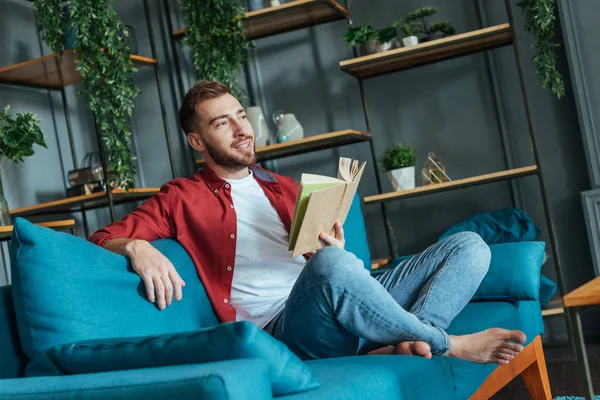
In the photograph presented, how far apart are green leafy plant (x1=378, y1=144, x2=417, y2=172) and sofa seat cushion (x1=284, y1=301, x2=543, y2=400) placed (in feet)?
4.30

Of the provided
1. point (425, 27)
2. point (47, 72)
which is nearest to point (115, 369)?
point (47, 72)

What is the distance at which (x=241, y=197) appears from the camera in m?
2.30

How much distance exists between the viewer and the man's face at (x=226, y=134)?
2.30 metres

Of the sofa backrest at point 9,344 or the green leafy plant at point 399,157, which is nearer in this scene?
the sofa backrest at point 9,344

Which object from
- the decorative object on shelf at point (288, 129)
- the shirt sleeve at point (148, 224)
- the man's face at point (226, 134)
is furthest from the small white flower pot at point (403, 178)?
the shirt sleeve at point (148, 224)

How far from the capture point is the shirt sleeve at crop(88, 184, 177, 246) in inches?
78.7

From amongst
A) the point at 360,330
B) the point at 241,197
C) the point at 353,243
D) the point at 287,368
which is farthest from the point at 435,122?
the point at 287,368

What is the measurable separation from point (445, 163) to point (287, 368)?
2.46 metres

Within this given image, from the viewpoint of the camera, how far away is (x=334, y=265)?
5.57 feet

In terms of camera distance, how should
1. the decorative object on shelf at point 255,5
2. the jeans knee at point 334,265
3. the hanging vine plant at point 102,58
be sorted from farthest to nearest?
the decorative object on shelf at point 255,5, the hanging vine plant at point 102,58, the jeans knee at point 334,265

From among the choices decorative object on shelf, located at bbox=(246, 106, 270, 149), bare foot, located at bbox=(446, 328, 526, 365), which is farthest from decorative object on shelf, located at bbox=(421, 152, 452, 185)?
bare foot, located at bbox=(446, 328, 526, 365)

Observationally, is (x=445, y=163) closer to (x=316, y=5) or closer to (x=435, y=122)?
(x=435, y=122)

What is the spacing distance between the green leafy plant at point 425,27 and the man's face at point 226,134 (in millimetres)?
1300

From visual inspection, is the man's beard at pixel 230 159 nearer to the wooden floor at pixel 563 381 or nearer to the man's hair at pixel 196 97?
the man's hair at pixel 196 97
